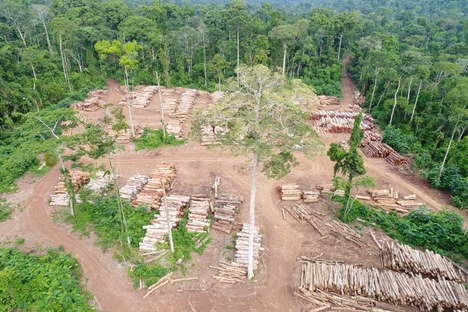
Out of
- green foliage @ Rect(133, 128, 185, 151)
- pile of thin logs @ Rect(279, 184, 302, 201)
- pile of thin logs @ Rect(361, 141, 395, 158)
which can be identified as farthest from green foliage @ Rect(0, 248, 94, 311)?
pile of thin logs @ Rect(361, 141, 395, 158)

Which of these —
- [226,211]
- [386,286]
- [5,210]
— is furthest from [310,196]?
[5,210]

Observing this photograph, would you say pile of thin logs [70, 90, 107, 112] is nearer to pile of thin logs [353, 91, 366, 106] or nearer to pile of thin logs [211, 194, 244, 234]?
pile of thin logs [211, 194, 244, 234]

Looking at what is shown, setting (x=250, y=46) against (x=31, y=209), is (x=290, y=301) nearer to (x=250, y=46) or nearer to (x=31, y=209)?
(x=31, y=209)

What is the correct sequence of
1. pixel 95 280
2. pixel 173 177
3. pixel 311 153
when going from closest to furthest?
1. pixel 311 153
2. pixel 95 280
3. pixel 173 177

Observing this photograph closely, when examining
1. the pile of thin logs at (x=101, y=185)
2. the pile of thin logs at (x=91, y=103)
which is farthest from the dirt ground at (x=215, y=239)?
the pile of thin logs at (x=91, y=103)

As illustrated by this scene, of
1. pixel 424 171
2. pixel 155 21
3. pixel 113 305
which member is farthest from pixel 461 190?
pixel 155 21

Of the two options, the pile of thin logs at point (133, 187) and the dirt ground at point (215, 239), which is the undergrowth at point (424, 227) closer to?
the dirt ground at point (215, 239)
